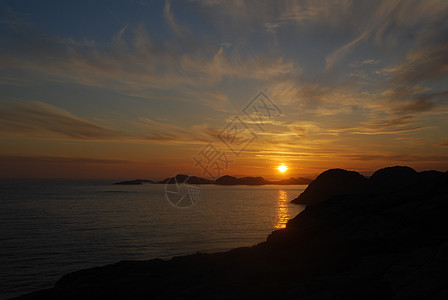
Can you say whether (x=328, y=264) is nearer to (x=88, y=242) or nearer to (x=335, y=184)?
(x=88, y=242)

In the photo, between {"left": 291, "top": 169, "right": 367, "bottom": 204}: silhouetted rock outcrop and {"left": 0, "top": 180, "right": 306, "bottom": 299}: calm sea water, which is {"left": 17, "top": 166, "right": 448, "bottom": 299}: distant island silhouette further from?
{"left": 291, "top": 169, "right": 367, "bottom": 204}: silhouetted rock outcrop

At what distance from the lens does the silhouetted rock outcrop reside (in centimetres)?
13900

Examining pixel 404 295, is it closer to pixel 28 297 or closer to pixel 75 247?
pixel 28 297

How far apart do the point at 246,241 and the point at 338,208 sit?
27446mm

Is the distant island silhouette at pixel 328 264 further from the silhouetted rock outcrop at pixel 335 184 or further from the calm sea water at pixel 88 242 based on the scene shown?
the silhouetted rock outcrop at pixel 335 184

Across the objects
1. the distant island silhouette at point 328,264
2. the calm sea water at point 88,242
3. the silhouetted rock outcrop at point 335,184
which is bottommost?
the calm sea water at point 88,242

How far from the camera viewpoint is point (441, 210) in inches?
1075

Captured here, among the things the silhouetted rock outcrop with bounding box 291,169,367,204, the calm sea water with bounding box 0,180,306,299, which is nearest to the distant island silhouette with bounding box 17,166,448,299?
the calm sea water with bounding box 0,180,306,299

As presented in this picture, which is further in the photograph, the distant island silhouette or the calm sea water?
the calm sea water

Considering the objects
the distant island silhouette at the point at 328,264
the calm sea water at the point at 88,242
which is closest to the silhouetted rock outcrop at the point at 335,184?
the calm sea water at the point at 88,242

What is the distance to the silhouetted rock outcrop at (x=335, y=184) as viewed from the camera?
139 metres

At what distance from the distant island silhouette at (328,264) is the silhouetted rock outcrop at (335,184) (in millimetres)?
112059

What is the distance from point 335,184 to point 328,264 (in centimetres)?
12886

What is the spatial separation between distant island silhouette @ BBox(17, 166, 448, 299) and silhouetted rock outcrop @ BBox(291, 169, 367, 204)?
112 metres
